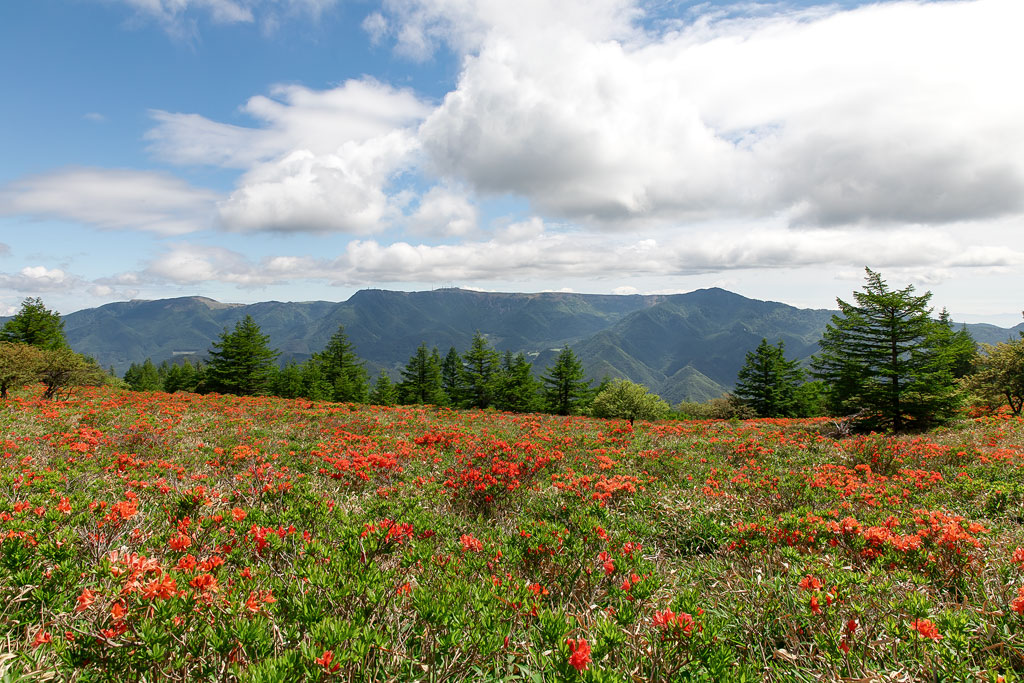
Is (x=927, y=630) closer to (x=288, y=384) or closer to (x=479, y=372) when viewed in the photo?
(x=479, y=372)

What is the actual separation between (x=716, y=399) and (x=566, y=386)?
49.5ft

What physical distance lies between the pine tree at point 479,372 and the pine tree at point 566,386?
5.86 m

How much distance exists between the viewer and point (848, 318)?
19.5m

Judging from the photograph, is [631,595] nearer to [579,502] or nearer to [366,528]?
[366,528]

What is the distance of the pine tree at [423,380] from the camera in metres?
49.3

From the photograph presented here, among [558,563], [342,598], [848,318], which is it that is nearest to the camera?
[342,598]

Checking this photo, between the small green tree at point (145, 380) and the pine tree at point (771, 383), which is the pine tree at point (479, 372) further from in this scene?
the small green tree at point (145, 380)

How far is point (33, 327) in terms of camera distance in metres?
33.6

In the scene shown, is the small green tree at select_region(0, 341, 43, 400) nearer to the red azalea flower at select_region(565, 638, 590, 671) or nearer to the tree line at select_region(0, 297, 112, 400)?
the tree line at select_region(0, 297, 112, 400)

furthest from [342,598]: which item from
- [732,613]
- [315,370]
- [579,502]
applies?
[315,370]

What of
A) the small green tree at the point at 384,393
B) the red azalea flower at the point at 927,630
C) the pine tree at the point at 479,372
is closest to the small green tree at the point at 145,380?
the small green tree at the point at 384,393

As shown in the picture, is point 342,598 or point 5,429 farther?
point 5,429

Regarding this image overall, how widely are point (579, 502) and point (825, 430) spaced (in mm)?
16937

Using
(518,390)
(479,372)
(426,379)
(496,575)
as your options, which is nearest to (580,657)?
(496,575)
